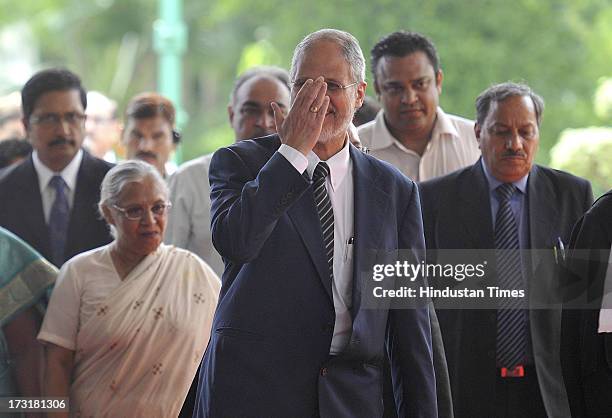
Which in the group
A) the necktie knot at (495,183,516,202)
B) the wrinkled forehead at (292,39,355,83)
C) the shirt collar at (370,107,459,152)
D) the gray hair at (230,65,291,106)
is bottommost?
the wrinkled forehead at (292,39,355,83)

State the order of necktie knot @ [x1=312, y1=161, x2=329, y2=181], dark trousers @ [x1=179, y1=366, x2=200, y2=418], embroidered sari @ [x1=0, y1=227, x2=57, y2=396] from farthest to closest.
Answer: embroidered sari @ [x1=0, y1=227, x2=57, y2=396] → dark trousers @ [x1=179, y1=366, x2=200, y2=418] → necktie knot @ [x1=312, y1=161, x2=329, y2=181]

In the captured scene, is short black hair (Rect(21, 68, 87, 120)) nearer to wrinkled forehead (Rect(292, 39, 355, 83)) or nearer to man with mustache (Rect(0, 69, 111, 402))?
man with mustache (Rect(0, 69, 111, 402))

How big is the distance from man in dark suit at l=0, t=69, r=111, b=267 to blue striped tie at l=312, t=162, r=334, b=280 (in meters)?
2.41

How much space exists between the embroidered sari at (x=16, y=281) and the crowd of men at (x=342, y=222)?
2.5 inches

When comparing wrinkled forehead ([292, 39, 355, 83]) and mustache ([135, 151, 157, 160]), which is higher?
mustache ([135, 151, 157, 160])

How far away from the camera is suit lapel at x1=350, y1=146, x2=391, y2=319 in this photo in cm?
386

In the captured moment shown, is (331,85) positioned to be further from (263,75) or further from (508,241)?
(263,75)

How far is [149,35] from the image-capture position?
2658 cm

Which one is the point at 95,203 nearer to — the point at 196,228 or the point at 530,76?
the point at 196,228

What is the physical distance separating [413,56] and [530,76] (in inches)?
332

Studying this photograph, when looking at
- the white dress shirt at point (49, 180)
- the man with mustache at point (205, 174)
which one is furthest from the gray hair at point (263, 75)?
the white dress shirt at point (49, 180)

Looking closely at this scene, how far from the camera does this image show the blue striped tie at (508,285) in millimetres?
5379

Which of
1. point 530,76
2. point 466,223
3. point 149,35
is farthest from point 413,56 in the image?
point 149,35

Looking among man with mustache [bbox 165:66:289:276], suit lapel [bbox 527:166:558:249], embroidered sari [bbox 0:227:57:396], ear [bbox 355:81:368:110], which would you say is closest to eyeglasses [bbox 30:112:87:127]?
man with mustache [bbox 165:66:289:276]
